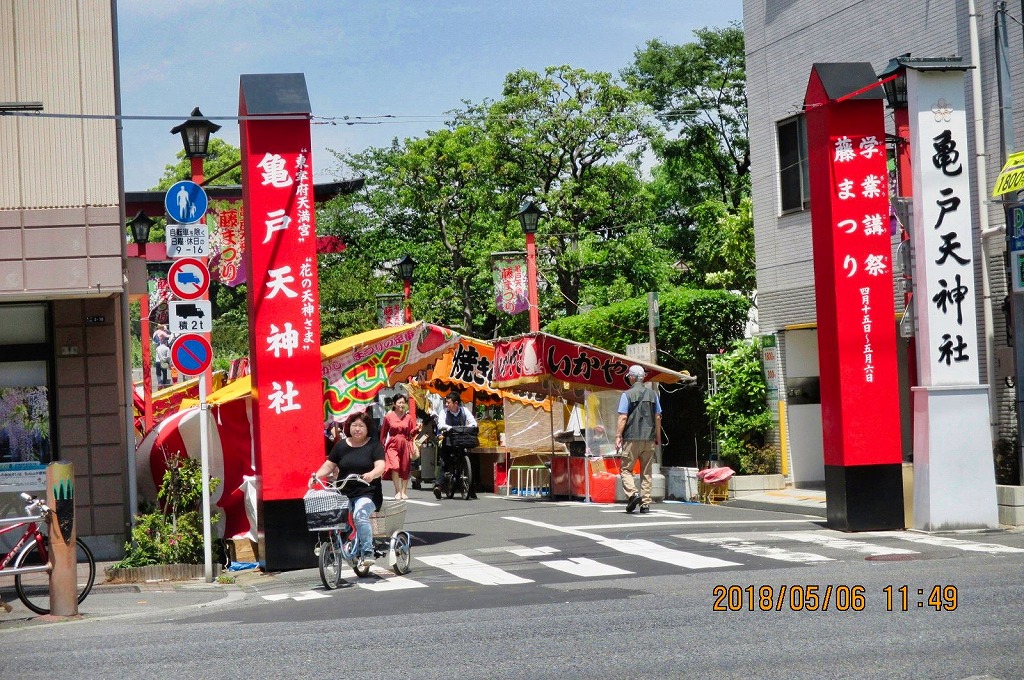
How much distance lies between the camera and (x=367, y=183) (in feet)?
151

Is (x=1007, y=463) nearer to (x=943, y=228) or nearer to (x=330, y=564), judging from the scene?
(x=943, y=228)

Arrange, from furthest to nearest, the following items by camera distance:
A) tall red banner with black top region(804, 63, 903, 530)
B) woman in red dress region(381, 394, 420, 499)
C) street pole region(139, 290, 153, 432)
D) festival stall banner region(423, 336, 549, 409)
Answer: festival stall banner region(423, 336, 549, 409) < street pole region(139, 290, 153, 432) < woman in red dress region(381, 394, 420, 499) < tall red banner with black top region(804, 63, 903, 530)

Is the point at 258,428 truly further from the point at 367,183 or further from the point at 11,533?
the point at 367,183

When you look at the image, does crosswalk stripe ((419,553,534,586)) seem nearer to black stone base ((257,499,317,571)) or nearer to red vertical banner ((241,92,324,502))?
black stone base ((257,499,317,571))

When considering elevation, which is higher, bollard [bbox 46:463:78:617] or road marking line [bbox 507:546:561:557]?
bollard [bbox 46:463:78:617]

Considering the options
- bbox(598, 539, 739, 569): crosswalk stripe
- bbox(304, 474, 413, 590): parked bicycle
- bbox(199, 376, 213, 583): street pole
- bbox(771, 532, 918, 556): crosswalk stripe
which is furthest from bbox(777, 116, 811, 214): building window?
bbox(199, 376, 213, 583): street pole

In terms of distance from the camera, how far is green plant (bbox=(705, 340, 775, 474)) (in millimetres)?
22766

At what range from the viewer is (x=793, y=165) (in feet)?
73.6

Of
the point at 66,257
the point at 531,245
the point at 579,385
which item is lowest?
the point at 579,385

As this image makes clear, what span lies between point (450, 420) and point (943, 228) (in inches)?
466

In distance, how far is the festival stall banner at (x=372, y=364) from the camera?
1638 cm

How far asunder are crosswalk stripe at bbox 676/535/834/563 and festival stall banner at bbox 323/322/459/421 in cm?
471

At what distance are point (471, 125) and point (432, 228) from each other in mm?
3828

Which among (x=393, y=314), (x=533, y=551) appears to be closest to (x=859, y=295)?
(x=533, y=551)
